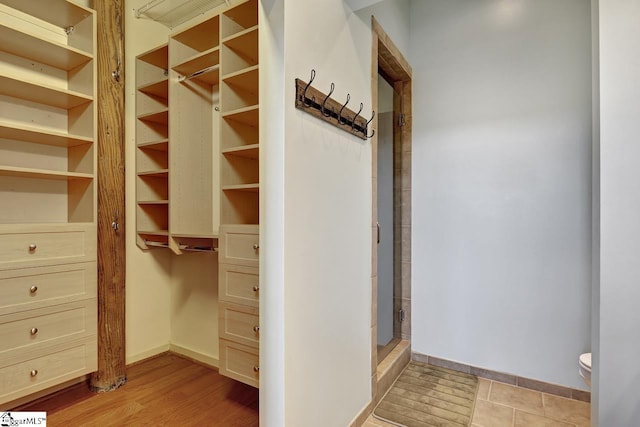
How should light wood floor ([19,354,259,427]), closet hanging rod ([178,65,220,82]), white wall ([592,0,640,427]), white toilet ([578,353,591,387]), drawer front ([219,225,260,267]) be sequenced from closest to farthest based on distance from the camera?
white wall ([592,0,640,427]) → white toilet ([578,353,591,387]) → drawer front ([219,225,260,267]) → light wood floor ([19,354,259,427]) → closet hanging rod ([178,65,220,82])

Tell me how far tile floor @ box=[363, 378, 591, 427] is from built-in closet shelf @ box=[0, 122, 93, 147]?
8.41 ft

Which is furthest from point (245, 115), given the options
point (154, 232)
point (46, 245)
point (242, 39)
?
point (46, 245)

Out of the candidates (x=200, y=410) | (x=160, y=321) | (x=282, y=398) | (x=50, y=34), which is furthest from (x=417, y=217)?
(x=50, y=34)

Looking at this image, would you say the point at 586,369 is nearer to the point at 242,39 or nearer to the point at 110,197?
the point at 242,39

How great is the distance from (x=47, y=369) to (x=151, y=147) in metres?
1.63

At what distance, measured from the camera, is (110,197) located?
7.41 feet

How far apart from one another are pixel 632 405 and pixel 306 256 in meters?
1.45

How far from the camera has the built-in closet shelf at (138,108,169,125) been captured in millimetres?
2488

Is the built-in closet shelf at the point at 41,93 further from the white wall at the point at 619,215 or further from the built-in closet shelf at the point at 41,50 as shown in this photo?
the white wall at the point at 619,215

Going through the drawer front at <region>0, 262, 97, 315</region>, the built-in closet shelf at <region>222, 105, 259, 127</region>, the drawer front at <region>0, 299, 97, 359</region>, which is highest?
the built-in closet shelf at <region>222, 105, 259, 127</region>

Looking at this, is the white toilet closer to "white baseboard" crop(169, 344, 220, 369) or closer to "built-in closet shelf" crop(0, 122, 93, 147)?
"white baseboard" crop(169, 344, 220, 369)

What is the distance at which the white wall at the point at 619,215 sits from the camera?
1.31m

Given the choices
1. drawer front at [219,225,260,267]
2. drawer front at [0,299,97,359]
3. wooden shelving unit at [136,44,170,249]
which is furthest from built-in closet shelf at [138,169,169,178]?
drawer front at [0,299,97,359]

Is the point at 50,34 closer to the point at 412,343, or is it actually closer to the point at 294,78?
the point at 294,78
